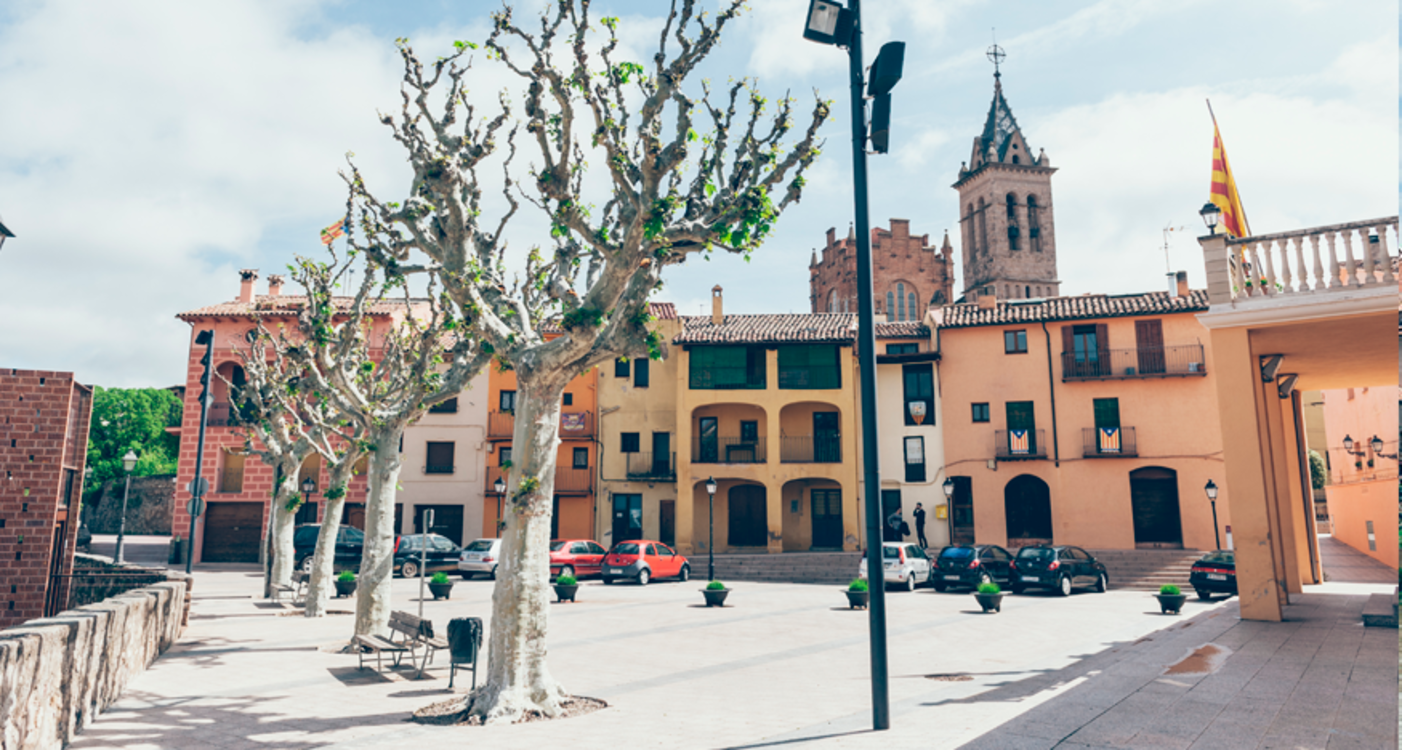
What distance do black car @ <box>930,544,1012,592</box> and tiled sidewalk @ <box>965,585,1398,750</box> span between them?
11.9 metres

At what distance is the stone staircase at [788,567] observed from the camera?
94.8 ft

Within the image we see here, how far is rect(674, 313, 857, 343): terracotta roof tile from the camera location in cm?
3550

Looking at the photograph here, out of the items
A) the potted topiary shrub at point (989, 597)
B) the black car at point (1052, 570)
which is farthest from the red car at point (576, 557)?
the potted topiary shrub at point (989, 597)

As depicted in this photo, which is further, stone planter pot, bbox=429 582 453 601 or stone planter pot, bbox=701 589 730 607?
stone planter pot, bbox=429 582 453 601

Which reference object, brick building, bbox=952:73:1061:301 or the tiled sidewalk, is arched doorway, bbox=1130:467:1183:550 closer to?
the tiled sidewalk

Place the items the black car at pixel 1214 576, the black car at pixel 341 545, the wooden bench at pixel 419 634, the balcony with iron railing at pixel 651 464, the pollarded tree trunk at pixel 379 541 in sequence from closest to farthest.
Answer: the wooden bench at pixel 419 634, the pollarded tree trunk at pixel 379 541, the black car at pixel 1214 576, the black car at pixel 341 545, the balcony with iron railing at pixel 651 464

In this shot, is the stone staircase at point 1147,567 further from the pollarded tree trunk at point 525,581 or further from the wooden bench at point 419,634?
the pollarded tree trunk at point 525,581

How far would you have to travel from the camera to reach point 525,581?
8570mm

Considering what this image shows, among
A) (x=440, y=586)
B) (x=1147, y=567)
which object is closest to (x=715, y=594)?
(x=440, y=586)

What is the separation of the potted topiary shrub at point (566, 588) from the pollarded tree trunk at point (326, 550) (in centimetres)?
519

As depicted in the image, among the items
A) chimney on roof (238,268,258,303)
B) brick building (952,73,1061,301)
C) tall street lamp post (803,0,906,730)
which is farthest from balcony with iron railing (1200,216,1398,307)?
brick building (952,73,1061,301)

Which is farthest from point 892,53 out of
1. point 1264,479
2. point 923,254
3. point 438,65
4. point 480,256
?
point 923,254

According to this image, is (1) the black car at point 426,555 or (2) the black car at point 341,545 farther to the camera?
(2) the black car at point 341,545

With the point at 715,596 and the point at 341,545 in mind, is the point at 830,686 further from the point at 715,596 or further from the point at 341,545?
the point at 341,545
